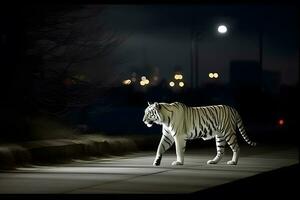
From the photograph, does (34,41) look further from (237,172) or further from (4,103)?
(237,172)

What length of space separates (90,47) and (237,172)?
11088 millimetres

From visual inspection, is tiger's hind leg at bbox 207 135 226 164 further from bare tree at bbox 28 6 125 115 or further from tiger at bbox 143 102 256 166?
bare tree at bbox 28 6 125 115

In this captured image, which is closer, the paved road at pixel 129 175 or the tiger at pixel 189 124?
the paved road at pixel 129 175

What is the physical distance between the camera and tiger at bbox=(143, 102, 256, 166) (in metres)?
24.8

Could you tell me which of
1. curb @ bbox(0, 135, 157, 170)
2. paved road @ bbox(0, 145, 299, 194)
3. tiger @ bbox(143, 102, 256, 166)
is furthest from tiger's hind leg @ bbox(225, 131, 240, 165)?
curb @ bbox(0, 135, 157, 170)

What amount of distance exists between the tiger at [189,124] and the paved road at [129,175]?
482 millimetres

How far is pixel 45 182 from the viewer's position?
61.1 feet

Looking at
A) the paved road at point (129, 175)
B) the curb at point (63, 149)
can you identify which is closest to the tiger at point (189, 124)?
the paved road at point (129, 175)

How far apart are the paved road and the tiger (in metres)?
0.48

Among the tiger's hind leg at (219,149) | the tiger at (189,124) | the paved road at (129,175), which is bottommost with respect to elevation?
the paved road at (129,175)

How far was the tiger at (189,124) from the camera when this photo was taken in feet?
81.4

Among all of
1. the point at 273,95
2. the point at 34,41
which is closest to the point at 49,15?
the point at 34,41

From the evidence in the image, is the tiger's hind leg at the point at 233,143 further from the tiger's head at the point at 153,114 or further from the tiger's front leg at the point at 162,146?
the tiger's head at the point at 153,114

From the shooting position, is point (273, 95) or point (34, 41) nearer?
point (34, 41)
